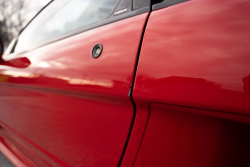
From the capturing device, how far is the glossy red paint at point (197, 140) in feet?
1.79

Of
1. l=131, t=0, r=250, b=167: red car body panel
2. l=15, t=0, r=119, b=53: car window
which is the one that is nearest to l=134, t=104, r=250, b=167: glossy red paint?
l=131, t=0, r=250, b=167: red car body panel

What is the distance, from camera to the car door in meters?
0.74

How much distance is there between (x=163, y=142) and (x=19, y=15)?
24366 mm

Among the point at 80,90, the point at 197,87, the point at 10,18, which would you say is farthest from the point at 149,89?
the point at 10,18

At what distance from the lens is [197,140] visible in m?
0.57

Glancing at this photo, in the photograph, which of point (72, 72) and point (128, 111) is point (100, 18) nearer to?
point (72, 72)

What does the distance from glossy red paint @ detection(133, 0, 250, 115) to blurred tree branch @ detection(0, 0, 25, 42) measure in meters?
24.0

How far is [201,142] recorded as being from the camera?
0.56 metres

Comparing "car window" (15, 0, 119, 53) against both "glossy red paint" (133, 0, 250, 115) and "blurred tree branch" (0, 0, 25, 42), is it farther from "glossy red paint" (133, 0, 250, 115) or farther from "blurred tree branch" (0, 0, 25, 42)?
"blurred tree branch" (0, 0, 25, 42)

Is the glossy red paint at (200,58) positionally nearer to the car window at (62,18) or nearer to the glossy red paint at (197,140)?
the glossy red paint at (197,140)

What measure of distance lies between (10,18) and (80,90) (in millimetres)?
25153

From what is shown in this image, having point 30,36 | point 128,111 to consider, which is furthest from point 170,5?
point 30,36

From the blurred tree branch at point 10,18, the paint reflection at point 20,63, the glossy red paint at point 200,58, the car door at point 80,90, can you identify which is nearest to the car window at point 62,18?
the car door at point 80,90

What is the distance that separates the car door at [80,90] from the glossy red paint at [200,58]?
9cm
